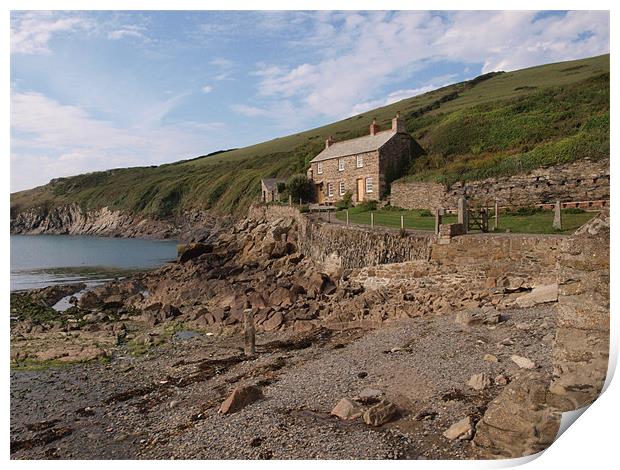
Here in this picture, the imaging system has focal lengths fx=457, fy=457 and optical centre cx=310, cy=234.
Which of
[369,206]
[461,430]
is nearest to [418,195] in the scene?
[369,206]

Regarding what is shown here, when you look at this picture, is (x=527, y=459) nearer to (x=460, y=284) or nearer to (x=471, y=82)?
(x=460, y=284)

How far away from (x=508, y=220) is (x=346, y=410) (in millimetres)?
13672

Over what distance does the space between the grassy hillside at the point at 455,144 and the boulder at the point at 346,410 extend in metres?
18.6

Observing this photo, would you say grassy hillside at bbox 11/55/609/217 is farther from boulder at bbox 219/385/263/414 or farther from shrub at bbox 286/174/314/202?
boulder at bbox 219/385/263/414

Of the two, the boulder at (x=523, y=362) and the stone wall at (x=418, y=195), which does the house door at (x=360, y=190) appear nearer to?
the stone wall at (x=418, y=195)

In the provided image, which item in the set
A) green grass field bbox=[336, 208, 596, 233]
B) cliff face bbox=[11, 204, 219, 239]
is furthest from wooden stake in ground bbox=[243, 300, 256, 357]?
cliff face bbox=[11, 204, 219, 239]

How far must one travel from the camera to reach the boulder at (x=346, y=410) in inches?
296

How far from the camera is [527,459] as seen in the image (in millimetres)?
5988

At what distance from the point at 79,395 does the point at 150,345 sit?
4.29 metres

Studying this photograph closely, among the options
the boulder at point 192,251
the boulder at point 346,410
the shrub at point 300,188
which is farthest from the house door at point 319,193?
the boulder at point 346,410

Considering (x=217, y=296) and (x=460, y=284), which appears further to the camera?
(x=217, y=296)

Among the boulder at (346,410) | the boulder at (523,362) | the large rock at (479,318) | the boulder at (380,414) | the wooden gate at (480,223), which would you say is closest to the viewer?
the boulder at (380,414)

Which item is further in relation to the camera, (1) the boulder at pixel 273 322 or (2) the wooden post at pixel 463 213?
(1) the boulder at pixel 273 322
